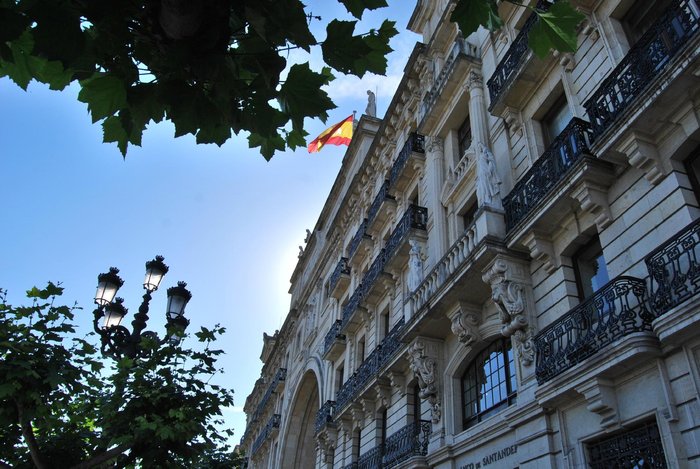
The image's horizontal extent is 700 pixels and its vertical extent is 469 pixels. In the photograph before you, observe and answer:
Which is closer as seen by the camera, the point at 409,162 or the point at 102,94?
the point at 102,94

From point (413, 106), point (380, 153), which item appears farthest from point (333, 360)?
point (413, 106)

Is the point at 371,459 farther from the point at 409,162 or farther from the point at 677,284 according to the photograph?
the point at 677,284

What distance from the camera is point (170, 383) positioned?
10461 mm

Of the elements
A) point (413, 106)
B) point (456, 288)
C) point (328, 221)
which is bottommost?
point (456, 288)

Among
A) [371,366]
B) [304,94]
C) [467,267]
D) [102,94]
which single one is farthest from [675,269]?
[371,366]

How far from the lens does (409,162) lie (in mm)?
20391

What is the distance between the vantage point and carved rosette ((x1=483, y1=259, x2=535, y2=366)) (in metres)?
10.6

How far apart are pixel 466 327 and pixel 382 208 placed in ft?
35.0

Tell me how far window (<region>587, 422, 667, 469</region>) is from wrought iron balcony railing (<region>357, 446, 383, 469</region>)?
9281 millimetres

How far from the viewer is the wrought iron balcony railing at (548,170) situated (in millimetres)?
10227

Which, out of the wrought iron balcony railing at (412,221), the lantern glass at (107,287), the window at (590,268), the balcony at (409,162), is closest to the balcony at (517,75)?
the window at (590,268)

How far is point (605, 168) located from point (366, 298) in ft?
43.3

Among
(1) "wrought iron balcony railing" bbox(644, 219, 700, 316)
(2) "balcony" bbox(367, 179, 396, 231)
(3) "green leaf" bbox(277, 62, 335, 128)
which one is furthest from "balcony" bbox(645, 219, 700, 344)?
(2) "balcony" bbox(367, 179, 396, 231)

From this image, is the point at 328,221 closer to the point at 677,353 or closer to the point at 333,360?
the point at 333,360
